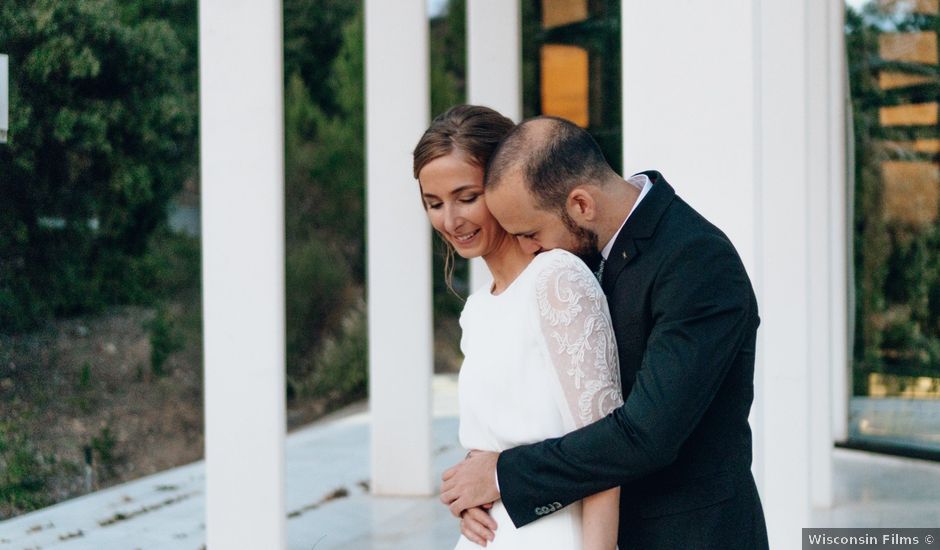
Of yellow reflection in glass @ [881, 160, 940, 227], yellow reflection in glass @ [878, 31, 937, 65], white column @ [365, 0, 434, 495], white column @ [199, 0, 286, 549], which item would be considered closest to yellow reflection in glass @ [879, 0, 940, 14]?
yellow reflection in glass @ [878, 31, 937, 65]

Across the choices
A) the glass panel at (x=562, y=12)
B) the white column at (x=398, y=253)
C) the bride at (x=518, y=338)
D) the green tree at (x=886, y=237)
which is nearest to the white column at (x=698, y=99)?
the bride at (x=518, y=338)

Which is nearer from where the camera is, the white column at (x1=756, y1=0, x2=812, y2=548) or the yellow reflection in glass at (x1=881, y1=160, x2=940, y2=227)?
the white column at (x1=756, y1=0, x2=812, y2=548)

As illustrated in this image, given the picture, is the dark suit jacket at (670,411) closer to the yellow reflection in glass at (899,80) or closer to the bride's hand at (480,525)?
the bride's hand at (480,525)

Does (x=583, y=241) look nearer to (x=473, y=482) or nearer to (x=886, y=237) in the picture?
(x=473, y=482)

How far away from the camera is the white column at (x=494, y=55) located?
29.1 feet

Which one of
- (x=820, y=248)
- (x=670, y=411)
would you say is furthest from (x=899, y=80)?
(x=670, y=411)

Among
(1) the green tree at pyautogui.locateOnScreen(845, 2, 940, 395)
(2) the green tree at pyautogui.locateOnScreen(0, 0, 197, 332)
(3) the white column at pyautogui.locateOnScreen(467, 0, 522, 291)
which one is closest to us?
(2) the green tree at pyautogui.locateOnScreen(0, 0, 197, 332)

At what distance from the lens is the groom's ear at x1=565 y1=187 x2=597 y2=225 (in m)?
2.08

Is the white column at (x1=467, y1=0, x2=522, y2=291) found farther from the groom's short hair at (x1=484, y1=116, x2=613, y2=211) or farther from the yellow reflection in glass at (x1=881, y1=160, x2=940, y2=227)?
the groom's short hair at (x1=484, y1=116, x2=613, y2=211)

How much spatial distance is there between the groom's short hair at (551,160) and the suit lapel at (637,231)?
0.10 meters

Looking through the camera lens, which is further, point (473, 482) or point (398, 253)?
point (398, 253)

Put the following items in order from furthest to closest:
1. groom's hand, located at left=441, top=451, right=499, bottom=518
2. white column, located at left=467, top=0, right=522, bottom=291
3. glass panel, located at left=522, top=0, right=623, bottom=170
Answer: glass panel, located at left=522, top=0, right=623, bottom=170
white column, located at left=467, top=0, right=522, bottom=291
groom's hand, located at left=441, top=451, right=499, bottom=518

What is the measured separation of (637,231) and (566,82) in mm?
10495

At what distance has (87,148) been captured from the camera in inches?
269
